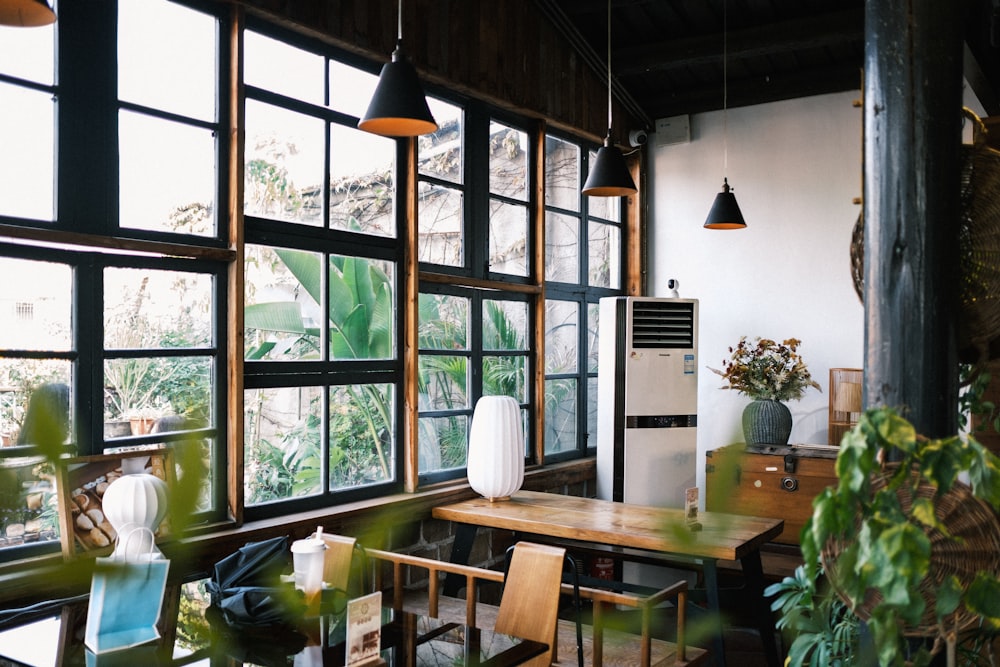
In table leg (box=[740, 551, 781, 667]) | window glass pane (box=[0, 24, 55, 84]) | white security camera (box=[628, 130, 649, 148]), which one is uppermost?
white security camera (box=[628, 130, 649, 148])

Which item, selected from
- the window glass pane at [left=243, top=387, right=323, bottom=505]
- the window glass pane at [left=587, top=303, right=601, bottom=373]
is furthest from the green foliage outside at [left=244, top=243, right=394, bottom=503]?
the window glass pane at [left=587, top=303, right=601, bottom=373]

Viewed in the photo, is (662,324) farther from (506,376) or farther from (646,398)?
(506,376)

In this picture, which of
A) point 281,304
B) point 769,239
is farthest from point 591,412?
point 281,304

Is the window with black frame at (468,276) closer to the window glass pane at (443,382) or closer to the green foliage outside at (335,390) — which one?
the window glass pane at (443,382)

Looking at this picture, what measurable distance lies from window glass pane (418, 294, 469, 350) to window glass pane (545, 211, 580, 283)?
2.91 ft

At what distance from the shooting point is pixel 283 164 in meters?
3.89

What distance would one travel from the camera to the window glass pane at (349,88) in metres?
4.16

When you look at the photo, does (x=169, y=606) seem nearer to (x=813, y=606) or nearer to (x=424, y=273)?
(x=813, y=606)

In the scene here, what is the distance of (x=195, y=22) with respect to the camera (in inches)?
139

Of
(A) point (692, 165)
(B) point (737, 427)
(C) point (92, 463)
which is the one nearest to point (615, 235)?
(A) point (692, 165)

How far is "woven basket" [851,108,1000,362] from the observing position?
6.68 feet

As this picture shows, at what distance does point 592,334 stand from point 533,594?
3442 mm

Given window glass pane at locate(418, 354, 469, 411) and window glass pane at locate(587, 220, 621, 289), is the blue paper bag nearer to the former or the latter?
window glass pane at locate(418, 354, 469, 411)

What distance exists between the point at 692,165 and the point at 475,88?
7.25ft
